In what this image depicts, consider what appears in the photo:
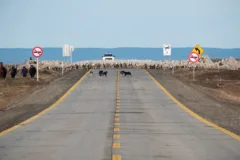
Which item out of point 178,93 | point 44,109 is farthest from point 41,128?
point 178,93

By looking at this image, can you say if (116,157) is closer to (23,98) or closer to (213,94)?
(23,98)

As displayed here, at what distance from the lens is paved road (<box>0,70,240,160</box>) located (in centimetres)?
1313

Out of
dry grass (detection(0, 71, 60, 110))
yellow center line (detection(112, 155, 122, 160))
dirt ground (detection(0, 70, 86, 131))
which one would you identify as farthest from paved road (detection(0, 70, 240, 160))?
dry grass (detection(0, 71, 60, 110))

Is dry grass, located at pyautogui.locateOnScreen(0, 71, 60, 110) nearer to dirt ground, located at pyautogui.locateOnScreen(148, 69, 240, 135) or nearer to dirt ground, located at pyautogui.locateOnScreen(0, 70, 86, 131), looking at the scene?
dirt ground, located at pyautogui.locateOnScreen(0, 70, 86, 131)

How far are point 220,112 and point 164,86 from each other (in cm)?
1595

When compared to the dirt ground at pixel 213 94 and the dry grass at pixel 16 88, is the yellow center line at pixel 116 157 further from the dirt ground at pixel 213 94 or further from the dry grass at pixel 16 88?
the dry grass at pixel 16 88

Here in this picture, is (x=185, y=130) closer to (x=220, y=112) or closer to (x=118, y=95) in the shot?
(x=220, y=112)

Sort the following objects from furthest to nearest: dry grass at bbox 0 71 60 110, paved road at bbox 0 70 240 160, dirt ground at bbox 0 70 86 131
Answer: dry grass at bbox 0 71 60 110
dirt ground at bbox 0 70 86 131
paved road at bbox 0 70 240 160

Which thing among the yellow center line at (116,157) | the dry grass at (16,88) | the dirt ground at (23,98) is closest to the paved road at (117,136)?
the yellow center line at (116,157)

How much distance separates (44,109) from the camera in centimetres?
2739

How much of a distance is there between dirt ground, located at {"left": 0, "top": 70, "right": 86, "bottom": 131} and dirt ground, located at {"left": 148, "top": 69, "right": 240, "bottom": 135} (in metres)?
7.22

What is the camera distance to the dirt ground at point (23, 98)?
2553 centimetres

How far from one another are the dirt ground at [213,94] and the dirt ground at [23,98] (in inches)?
284

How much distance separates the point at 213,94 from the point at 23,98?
14.9m
